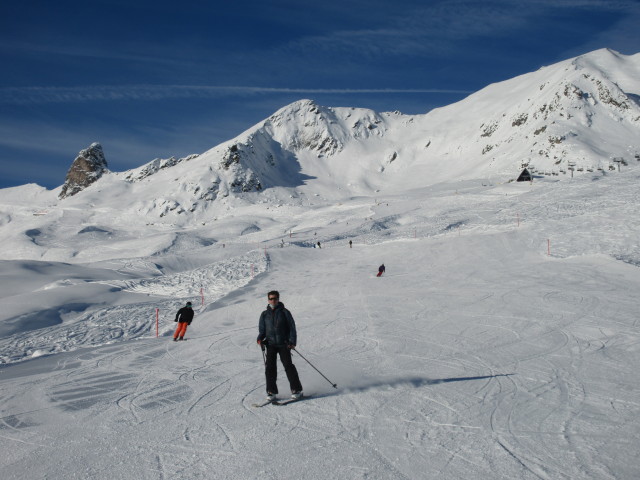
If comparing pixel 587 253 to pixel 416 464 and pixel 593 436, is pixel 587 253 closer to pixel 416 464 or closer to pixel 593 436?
pixel 593 436

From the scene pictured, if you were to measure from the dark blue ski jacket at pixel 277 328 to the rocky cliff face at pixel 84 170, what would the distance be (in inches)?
7066

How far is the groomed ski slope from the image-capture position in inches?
206

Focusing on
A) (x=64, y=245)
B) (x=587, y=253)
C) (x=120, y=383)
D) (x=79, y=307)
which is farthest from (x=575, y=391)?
(x=64, y=245)

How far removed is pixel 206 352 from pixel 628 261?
21732mm

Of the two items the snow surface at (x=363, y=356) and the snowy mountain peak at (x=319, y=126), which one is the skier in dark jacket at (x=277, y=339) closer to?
the snow surface at (x=363, y=356)

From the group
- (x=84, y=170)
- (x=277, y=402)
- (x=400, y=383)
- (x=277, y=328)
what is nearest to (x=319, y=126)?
(x=84, y=170)

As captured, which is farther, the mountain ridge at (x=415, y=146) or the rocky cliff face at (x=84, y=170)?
the rocky cliff face at (x=84, y=170)

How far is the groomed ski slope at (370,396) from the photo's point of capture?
17.1ft

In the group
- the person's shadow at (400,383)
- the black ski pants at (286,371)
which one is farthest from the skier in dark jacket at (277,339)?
the person's shadow at (400,383)

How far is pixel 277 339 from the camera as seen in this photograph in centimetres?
720

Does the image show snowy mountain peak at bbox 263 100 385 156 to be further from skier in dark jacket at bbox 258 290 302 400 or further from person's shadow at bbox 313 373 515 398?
skier in dark jacket at bbox 258 290 302 400

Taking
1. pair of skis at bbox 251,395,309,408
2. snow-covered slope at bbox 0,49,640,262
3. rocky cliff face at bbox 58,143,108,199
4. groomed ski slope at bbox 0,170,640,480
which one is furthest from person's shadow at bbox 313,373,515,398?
rocky cliff face at bbox 58,143,108,199

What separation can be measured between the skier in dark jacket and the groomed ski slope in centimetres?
39

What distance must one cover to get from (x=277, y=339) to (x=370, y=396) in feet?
5.71
